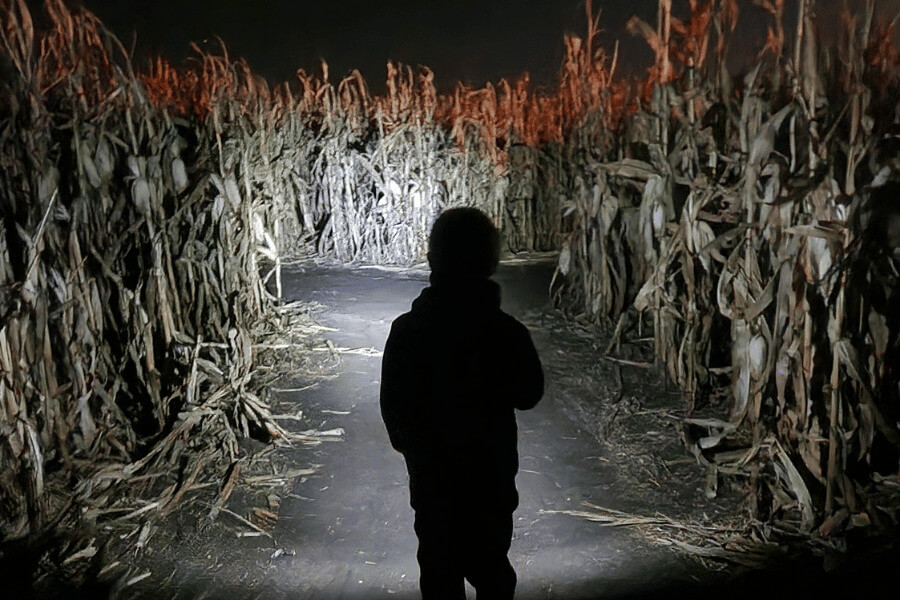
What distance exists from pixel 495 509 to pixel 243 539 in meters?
1.66

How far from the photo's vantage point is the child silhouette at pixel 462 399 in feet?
6.03

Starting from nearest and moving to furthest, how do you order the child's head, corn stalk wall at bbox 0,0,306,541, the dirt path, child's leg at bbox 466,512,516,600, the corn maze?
the child's head < child's leg at bbox 466,512,516,600 < the dirt path < the corn maze < corn stalk wall at bbox 0,0,306,541

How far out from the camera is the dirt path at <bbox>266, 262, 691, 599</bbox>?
2703 mm

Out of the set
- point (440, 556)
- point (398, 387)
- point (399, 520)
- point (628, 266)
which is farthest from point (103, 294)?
point (628, 266)

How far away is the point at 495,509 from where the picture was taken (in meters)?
1.95

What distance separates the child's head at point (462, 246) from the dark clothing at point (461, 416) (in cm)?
4

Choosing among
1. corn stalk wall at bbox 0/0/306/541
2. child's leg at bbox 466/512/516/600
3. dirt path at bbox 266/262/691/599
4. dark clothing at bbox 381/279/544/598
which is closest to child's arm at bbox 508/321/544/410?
dark clothing at bbox 381/279/544/598

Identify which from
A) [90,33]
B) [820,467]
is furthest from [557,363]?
[90,33]

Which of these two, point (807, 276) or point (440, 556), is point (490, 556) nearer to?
point (440, 556)

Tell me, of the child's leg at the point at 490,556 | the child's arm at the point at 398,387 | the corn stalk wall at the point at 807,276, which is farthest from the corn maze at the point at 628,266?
the child's arm at the point at 398,387

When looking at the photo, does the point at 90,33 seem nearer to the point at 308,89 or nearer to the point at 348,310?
the point at 348,310

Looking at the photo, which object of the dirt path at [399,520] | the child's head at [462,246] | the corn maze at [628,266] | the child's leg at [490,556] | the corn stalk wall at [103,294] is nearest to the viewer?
the child's head at [462,246]

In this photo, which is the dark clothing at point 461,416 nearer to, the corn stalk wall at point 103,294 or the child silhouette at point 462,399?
the child silhouette at point 462,399

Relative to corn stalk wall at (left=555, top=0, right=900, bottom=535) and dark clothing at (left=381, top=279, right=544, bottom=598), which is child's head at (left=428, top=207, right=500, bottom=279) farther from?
corn stalk wall at (left=555, top=0, right=900, bottom=535)
